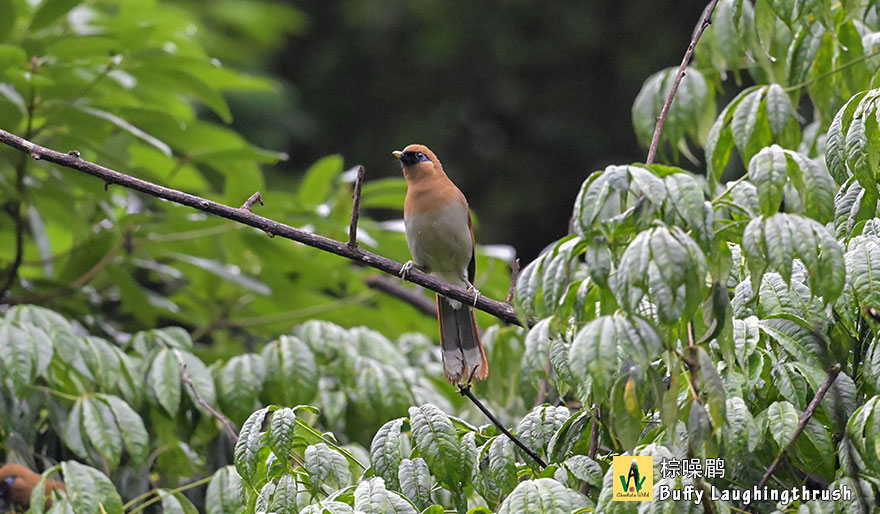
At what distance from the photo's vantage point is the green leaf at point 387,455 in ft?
6.38

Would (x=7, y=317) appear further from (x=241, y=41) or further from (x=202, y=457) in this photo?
(x=241, y=41)

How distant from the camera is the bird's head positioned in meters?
3.77

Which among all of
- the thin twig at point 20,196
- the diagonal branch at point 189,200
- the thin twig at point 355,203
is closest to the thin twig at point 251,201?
the diagonal branch at point 189,200

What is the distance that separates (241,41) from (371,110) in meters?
1.95

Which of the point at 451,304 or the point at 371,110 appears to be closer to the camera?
the point at 451,304

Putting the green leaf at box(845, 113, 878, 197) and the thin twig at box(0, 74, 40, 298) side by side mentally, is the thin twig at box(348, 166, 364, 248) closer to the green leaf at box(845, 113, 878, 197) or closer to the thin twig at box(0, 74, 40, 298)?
the green leaf at box(845, 113, 878, 197)

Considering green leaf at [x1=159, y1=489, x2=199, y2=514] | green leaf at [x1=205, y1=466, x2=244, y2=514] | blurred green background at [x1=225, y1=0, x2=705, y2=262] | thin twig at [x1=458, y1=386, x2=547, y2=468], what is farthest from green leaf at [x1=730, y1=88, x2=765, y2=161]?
blurred green background at [x1=225, y1=0, x2=705, y2=262]

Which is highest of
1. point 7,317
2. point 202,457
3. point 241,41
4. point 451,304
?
A: point 241,41

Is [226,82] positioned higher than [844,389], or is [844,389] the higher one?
[226,82]

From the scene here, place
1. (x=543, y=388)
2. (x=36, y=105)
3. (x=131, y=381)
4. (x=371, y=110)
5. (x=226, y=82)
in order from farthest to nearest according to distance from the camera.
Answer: (x=371, y=110) < (x=226, y=82) < (x=36, y=105) < (x=131, y=381) < (x=543, y=388)

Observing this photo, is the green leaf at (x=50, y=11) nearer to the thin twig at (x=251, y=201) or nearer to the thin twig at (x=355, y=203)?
the thin twig at (x=251, y=201)

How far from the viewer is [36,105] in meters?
3.21

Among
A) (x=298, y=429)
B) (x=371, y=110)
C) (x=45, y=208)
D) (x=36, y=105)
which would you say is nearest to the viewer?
(x=298, y=429)

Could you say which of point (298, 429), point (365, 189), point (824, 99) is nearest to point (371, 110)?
point (365, 189)
